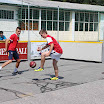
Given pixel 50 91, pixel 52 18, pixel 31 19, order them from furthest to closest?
1. pixel 52 18
2. pixel 31 19
3. pixel 50 91

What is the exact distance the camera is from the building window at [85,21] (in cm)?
2941

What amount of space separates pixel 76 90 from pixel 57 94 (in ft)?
2.34

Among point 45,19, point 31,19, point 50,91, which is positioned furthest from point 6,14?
point 50,91

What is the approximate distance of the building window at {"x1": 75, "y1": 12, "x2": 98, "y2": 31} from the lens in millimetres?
29411

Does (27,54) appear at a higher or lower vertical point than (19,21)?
lower

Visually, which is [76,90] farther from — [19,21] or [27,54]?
[19,21]

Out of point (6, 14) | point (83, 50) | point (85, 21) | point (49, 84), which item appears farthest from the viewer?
point (85, 21)

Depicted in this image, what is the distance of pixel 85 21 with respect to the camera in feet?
97.7

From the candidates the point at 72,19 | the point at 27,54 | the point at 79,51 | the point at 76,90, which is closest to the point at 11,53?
the point at 76,90

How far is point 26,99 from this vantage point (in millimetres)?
5762

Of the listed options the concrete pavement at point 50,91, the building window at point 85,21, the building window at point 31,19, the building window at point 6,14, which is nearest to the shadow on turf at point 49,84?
the concrete pavement at point 50,91

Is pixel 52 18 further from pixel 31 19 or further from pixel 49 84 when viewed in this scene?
pixel 49 84

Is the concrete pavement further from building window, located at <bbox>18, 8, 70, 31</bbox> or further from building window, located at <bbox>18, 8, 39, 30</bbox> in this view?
building window, located at <bbox>18, 8, 70, 31</bbox>

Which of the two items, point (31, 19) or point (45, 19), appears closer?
point (31, 19)
